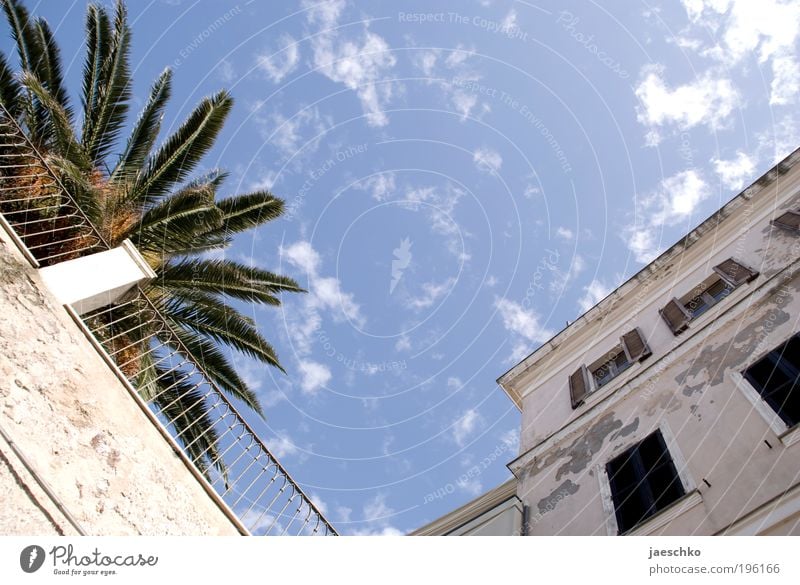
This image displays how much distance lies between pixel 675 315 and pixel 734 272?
127cm

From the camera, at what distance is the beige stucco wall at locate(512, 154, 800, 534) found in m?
6.78

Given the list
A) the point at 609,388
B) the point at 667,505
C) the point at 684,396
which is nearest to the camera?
the point at 667,505

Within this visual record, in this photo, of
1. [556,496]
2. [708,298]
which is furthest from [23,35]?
[708,298]

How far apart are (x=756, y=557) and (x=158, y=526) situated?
193 inches

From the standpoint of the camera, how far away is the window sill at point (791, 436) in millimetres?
6379

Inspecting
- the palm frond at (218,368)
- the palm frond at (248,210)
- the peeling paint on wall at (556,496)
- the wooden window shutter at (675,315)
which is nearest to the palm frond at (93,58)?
the palm frond at (248,210)

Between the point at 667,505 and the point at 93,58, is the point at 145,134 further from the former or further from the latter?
the point at 667,505

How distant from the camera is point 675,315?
11.1 m

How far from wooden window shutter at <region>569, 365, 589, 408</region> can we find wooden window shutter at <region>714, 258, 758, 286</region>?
3233 millimetres

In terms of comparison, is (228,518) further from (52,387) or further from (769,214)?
(769,214)

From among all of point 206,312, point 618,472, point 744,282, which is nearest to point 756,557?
point 618,472

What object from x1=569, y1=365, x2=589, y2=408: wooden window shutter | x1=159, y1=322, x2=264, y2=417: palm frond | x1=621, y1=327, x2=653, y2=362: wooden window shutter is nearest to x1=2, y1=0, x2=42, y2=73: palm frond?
x1=159, y1=322, x2=264, y2=417: palm frond

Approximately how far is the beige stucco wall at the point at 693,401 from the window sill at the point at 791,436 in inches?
1.6

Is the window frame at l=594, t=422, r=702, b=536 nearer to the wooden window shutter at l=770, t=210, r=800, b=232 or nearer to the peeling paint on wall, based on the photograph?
the peeling paint on wall
